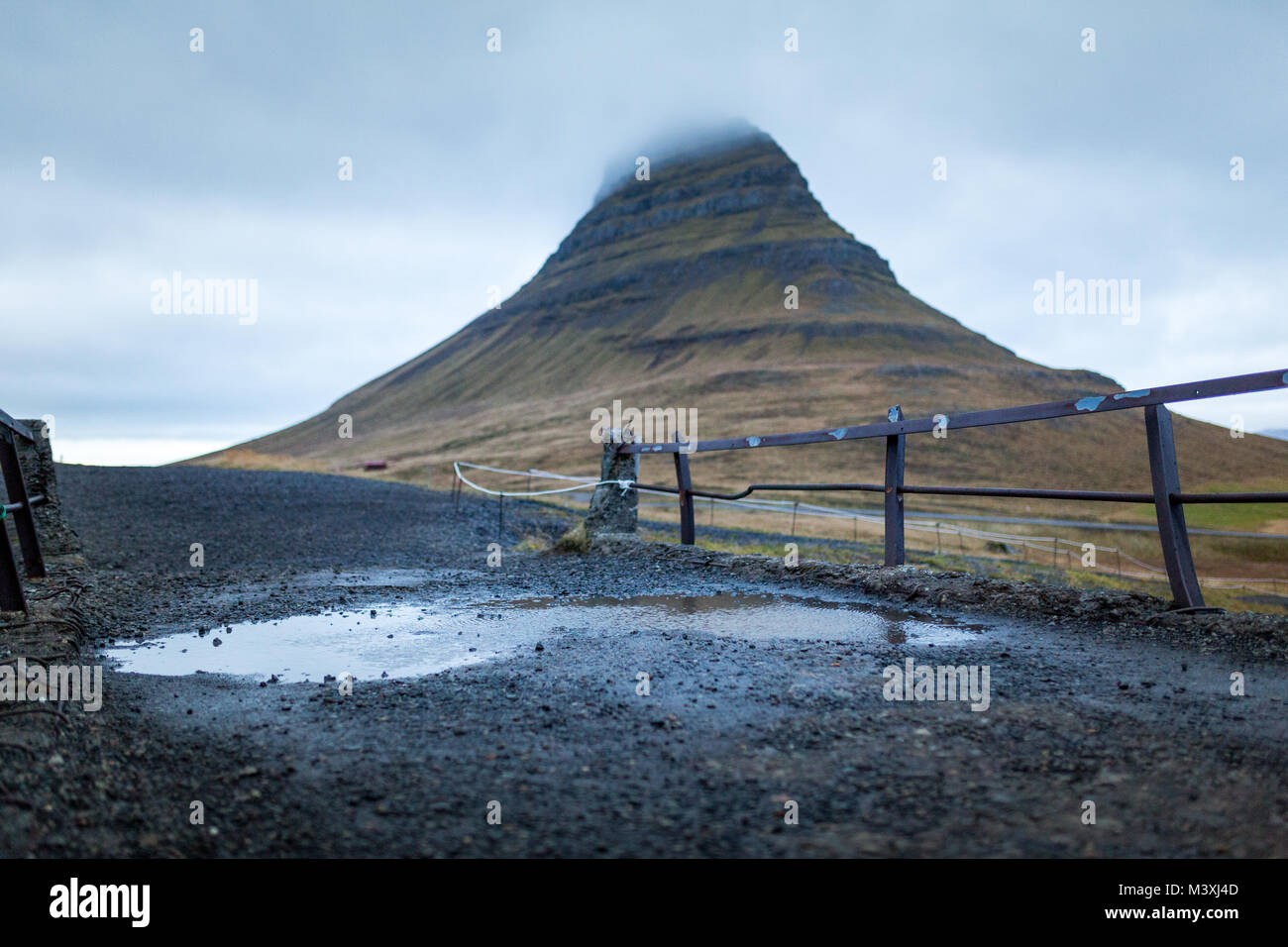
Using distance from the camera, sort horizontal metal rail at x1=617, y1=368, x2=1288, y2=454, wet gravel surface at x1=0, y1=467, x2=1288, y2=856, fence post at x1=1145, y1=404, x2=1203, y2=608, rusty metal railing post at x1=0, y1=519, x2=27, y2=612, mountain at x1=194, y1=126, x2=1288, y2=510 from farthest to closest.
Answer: mountain at x1=194, y1=126, x2=1288, y2=510 < rusty metal railing post at x1=0, y1=519, x2=27, y2=612 < fence post at x1=1145, y1=404, x2=1203, y2=608 < horizontal metal rail at x1=617, y1=368, x2=1288, y2=454 < wet gravel surface at x1=0, y1=467, x2=1288, y2=856

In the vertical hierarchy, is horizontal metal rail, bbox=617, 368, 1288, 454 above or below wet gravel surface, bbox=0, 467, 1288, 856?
above

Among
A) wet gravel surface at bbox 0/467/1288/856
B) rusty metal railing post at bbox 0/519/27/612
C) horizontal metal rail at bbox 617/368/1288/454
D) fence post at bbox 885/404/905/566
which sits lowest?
wet gravel surface at bbox 0/467/1288/856

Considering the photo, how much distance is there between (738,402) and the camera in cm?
8838

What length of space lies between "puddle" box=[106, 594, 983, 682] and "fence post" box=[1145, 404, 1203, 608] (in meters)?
1.20

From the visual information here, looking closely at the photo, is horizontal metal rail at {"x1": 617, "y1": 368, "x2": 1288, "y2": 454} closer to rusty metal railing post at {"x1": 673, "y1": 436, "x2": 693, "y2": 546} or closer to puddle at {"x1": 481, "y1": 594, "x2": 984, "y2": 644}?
puddle at {"x1": 481, "y1": 594, "x2": 984, "y2": 644}

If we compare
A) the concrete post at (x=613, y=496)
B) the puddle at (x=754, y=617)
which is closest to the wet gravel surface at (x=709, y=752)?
the puddle at (x=754, y=617)

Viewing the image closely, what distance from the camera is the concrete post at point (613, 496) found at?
11016 mm

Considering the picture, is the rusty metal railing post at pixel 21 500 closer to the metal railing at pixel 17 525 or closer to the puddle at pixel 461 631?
the metal railing at pixel 17 525

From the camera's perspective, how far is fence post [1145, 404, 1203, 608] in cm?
524

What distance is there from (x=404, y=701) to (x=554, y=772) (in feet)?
4.08

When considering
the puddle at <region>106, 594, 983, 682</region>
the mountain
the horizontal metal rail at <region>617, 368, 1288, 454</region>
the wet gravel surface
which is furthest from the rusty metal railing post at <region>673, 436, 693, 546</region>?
the mountain

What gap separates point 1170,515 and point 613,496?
679 cm

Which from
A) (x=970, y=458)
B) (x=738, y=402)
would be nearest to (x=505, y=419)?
(x=738, y=402)

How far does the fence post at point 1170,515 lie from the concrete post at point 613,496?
646cm
